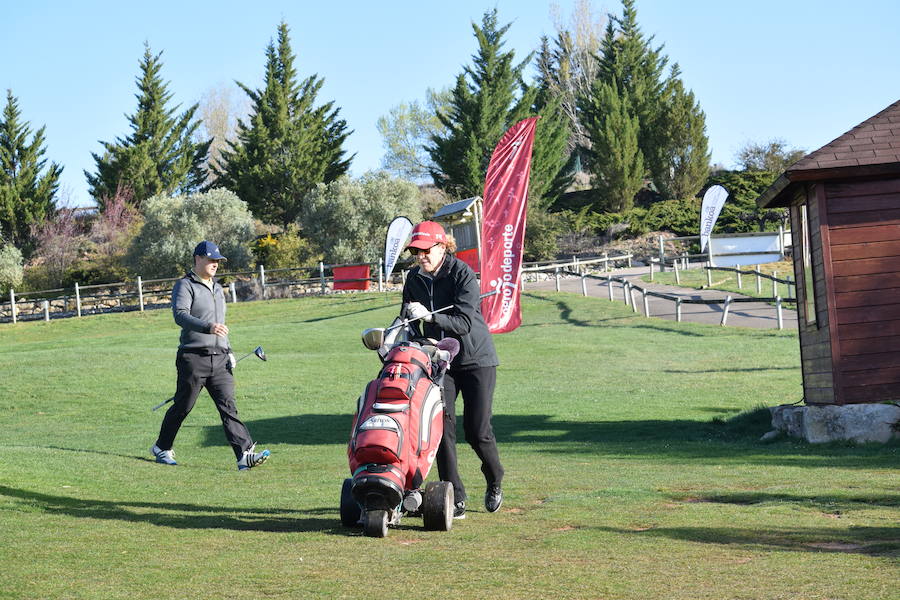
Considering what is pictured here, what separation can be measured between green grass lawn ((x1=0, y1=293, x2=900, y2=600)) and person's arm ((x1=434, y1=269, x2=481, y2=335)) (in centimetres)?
131

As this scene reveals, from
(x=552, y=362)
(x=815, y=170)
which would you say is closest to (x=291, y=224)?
(x=552, y=362)

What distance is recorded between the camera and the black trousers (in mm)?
10070

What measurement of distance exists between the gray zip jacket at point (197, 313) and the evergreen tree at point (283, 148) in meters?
52.8

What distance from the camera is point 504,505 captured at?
7930 mm

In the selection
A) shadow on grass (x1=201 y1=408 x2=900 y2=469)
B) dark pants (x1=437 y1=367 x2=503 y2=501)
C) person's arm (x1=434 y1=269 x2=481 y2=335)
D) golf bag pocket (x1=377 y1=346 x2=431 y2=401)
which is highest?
person's arm (x1=434 y1=269 x2=481 y2=335)

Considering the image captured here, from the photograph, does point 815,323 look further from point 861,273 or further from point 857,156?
point 857,156

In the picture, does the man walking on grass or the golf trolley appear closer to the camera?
the golf trolley

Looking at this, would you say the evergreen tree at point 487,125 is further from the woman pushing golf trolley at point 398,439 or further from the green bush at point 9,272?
the woman pushing golf trolley at point 398,439

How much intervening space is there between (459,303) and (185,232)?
50223 mm

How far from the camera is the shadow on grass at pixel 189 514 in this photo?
Result: 7.00 m

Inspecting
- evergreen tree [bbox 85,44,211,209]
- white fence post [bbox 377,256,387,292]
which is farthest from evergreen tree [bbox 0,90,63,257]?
white fence post [bbox 377,256,387,292]

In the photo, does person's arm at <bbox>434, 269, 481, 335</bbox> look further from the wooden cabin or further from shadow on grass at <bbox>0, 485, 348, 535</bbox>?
the wooden cabin

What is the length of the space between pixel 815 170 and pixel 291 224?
173ft

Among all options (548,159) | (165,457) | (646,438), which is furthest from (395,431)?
(548,159)
